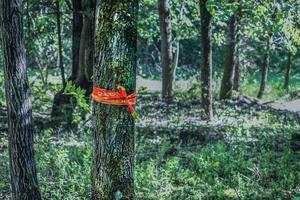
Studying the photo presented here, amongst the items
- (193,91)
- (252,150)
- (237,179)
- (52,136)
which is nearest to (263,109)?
(193,91)

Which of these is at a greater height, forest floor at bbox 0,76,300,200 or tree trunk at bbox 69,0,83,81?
tree trunk at bbox 69,0,83,81

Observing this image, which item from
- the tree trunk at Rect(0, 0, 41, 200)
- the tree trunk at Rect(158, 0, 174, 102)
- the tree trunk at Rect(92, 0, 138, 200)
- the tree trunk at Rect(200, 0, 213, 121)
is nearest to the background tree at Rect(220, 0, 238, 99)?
the tree trunk at Rect(158, 0, 174, 102)

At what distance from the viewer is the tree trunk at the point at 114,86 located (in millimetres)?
4379

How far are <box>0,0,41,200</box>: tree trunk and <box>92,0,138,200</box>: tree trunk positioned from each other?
111 cm

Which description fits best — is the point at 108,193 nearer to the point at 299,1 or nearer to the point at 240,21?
the point at 299,1

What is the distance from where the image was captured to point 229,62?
698 inches

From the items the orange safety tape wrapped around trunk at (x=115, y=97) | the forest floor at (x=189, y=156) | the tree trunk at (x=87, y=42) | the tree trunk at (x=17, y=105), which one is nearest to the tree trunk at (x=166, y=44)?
the forest floor at (x=189, y=156)

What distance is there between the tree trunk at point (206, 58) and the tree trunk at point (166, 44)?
2.98 metres

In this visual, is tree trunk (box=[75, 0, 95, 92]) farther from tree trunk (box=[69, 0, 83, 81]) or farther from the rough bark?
tree trunk (box=[69, 0, 83, 81])

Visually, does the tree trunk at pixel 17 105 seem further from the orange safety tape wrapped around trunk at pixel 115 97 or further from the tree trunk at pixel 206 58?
the tree trunk at pixel 206 58

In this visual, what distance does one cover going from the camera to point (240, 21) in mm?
17109

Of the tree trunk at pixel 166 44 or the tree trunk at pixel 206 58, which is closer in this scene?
the tree trunk at pixel 206 58

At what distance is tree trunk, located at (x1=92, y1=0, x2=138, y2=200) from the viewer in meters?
4.38

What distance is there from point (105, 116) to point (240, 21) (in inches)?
530
